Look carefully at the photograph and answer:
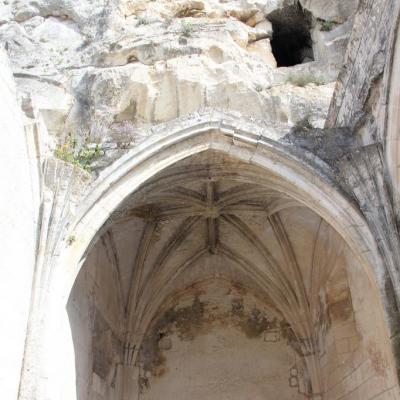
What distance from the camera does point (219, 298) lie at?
30.8 feet

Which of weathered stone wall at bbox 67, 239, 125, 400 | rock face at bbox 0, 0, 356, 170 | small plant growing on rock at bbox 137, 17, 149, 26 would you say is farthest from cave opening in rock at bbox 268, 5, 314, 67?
weathered stone wall at bbox 67, 239, 125, 400

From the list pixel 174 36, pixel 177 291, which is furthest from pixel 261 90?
pixel 177 291

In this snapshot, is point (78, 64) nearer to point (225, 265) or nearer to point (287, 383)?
point (225, 265)

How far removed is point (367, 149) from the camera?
571cm

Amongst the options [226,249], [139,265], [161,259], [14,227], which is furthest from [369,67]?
[139,265]

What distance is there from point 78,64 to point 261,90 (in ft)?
14.4

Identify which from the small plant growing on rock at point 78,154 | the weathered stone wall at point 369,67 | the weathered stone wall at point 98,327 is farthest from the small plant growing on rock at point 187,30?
Answer: the small plant growing on rock at point 78,154

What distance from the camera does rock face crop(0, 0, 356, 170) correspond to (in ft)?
31.9

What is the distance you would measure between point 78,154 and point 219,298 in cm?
437

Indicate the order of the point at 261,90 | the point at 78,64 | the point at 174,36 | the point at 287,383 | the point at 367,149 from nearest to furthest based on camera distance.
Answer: the point at 367,149 → the point at 287,383 → the point at 261,90 → the point at 174,36 → the point at 78,64

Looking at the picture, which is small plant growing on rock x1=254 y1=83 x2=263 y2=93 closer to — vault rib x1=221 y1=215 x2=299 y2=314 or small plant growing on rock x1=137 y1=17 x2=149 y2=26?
vault rib x1=221 y1=215 x2=299 y2=314

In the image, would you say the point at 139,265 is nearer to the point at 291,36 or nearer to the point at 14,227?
the point at 14,227

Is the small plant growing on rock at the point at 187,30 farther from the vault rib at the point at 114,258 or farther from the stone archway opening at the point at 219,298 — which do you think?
the vault rib at the point at 114,258

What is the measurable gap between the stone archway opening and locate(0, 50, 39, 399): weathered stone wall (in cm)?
222
